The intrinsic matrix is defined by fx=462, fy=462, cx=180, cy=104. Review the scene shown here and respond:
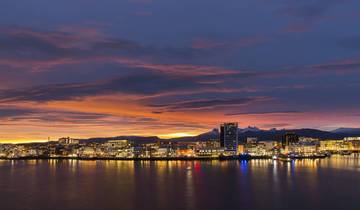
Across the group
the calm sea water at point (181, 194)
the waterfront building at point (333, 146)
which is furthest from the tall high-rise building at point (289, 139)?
the calm sea water at point (181, 194)

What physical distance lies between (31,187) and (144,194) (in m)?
6.62

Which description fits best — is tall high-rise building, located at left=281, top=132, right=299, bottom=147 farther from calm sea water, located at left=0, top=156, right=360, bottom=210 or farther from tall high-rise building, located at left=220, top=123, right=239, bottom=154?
calm sea water, located at left=0, top=156, right=360, bottom=210

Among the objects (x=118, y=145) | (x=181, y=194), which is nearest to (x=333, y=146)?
(x=118, y=145)

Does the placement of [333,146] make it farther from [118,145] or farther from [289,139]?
[118,145]

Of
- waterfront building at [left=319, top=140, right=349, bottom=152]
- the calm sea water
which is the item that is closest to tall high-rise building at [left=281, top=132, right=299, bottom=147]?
waterfront building at [left=319, top=140, right=349, bottom=152]

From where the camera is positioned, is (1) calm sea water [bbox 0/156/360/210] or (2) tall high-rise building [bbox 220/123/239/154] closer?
(1) calm sea water [bbox 0/156/360/210]

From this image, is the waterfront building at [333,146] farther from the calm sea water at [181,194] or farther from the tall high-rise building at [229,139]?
the calm sea water at [181,194]

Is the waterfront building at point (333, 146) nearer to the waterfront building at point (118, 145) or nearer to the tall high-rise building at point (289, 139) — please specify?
→ the tall high-rise building at point (289, 139)

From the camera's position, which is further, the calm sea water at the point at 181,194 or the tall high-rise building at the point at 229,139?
the tall high-rise building at the point at 229,139

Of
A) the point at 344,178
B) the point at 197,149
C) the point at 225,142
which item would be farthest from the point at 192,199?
the point at 225,142

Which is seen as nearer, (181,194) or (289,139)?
(181,194)

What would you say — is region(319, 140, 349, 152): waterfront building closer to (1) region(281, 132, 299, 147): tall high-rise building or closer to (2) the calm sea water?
(1) region(281, 132, 299, 147): tall high-rise building

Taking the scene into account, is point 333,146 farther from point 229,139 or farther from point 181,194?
point 181,194

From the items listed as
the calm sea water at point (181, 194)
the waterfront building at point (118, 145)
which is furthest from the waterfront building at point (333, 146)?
the calm sea water at point (181, 194)
